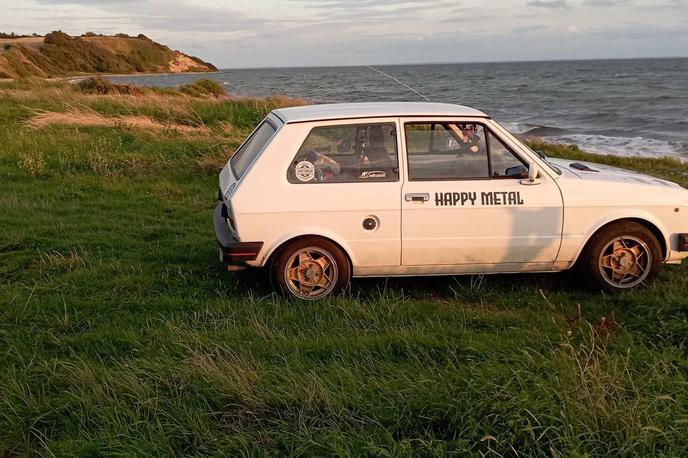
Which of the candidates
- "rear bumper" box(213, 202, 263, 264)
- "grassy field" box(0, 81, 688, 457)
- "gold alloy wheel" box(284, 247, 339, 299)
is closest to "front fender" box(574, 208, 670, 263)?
"grassy field" box(0, 81, 688, 457)

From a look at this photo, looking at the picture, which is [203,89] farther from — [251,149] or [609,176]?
[609,176]

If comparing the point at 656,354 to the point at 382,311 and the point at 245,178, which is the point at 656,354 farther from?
the point at 245,178

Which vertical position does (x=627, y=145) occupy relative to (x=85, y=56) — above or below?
below

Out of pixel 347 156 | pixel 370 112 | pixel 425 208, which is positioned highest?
pixel 370 112

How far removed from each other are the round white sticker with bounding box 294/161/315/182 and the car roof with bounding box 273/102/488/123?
1.27 ft

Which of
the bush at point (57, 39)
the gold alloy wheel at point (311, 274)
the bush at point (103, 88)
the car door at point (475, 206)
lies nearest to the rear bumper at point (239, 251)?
the gold alloy wheel at point (311, 274)

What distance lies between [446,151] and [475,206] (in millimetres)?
553

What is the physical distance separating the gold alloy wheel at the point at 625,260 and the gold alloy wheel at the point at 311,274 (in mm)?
2329

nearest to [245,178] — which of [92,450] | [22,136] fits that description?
[92,450]

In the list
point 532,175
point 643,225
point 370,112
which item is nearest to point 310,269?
point 370,112

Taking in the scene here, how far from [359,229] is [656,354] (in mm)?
2331

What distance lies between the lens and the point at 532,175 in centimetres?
501

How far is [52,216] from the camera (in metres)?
7.96

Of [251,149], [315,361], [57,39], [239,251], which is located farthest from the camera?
[57,39]
